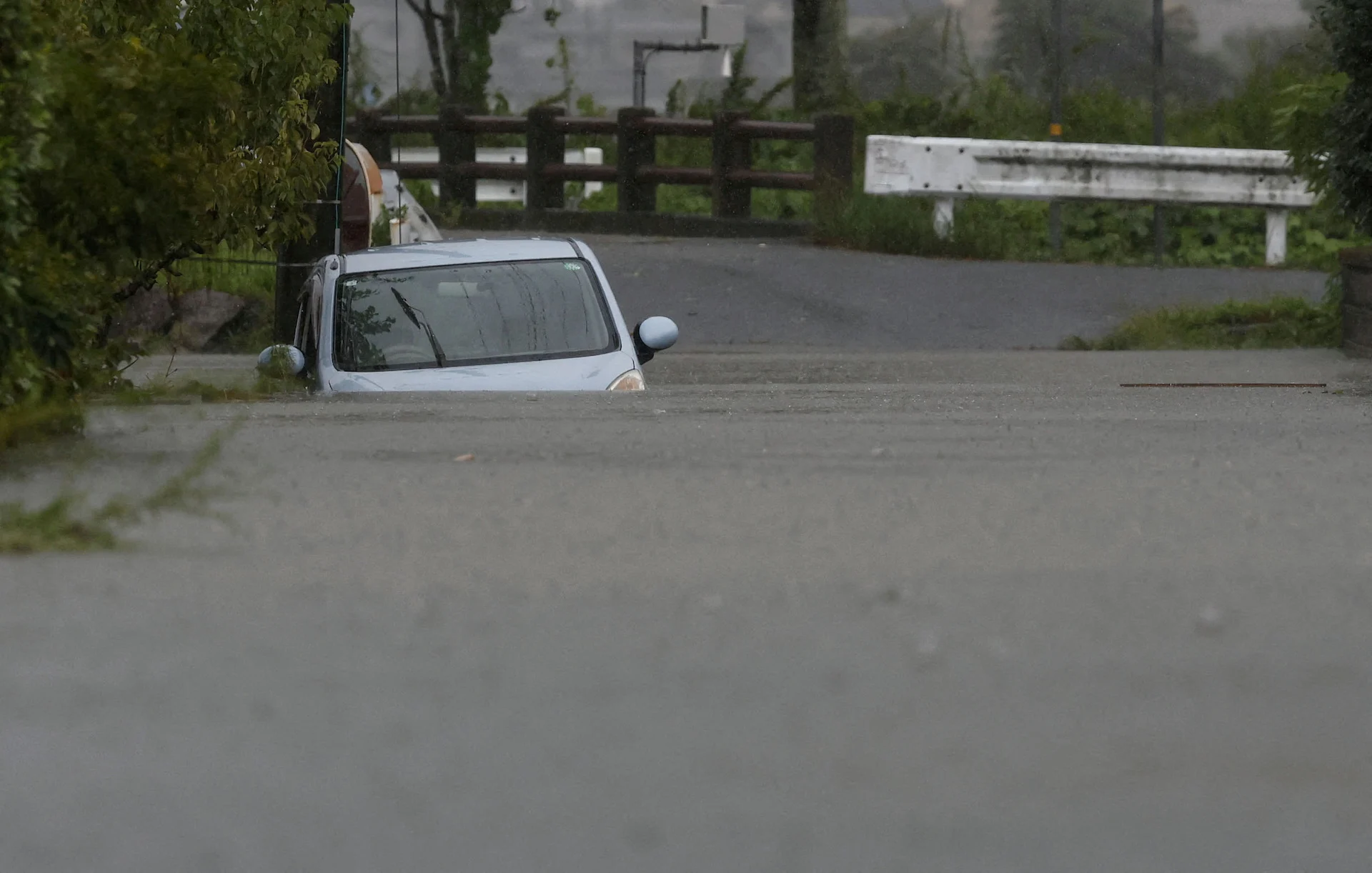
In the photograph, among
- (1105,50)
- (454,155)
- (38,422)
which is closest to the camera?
(38,422)

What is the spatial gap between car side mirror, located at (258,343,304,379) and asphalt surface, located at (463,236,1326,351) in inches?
229

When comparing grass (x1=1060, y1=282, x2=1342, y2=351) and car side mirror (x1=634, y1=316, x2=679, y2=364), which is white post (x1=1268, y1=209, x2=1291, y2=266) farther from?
car side mirror (x1=634, y1=316, x2=679, y2=364)

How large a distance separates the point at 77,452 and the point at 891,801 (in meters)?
3.62

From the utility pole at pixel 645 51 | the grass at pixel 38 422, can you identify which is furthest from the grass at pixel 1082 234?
the grass at pixel 38 422

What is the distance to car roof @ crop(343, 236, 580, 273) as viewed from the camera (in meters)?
10.4

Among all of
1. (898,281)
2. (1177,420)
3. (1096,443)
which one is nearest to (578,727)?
(1096,443)

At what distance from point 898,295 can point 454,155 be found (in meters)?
8.78

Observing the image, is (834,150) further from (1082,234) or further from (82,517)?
(82,517)

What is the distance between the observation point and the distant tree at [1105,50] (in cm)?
2720

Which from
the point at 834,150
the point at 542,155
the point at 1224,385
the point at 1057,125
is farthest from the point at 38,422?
the point at 542,155

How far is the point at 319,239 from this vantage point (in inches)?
518

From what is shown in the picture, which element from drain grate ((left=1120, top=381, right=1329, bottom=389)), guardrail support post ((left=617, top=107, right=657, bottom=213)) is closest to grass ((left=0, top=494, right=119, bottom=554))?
drain grate ((left=1120, top=381, right=1329, bottom=389))

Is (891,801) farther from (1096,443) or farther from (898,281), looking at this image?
(898,281)

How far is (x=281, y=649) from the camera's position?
3.76 meters
